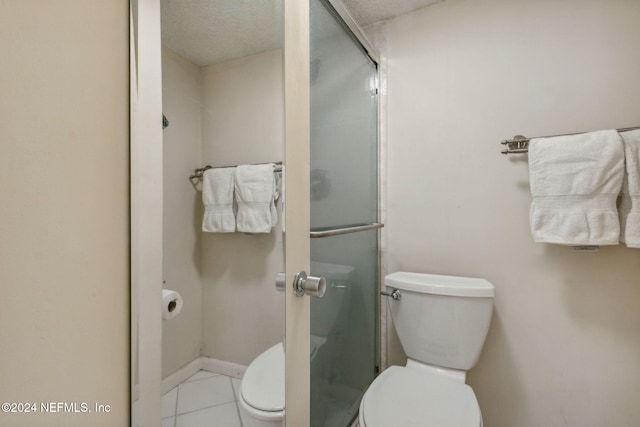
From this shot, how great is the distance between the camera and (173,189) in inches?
21.7

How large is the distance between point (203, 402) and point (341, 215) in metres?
0.73

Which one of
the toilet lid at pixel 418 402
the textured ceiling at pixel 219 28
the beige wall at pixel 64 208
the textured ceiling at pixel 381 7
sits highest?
the textured ceiling at pixel 381 7

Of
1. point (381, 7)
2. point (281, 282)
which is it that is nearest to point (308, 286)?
point (281, 282)

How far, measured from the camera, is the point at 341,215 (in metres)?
1.14

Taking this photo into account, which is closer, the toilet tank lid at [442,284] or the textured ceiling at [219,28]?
the textured ceiling at [219,28]

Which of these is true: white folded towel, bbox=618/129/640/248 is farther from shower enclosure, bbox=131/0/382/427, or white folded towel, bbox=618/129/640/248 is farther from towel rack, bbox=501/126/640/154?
shower enclosure, bbox=131/0/382/427

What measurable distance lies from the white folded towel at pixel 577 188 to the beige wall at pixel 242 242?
1.01m

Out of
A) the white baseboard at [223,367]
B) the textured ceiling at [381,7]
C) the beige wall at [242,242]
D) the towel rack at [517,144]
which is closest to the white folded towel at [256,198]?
the beige wall at [242,242]

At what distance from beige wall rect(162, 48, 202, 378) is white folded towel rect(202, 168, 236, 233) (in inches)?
0.8

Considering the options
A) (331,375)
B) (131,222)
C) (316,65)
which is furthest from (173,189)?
(331,375)

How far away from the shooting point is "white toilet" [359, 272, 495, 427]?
970mm

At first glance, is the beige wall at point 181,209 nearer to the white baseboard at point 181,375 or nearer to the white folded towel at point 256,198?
the white baseboard at point 181,375

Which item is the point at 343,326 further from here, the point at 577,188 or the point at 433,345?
the point at 577,188

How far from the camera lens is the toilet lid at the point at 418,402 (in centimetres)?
89
